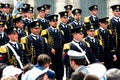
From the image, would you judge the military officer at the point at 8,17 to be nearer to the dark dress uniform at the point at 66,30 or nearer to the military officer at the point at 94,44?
the dark dress uniform at the point at 66,30

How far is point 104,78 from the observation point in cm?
562

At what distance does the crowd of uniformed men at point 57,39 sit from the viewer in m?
11.1

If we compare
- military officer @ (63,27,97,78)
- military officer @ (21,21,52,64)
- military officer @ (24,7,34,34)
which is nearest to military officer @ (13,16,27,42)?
military officer @ (24,7,34,34)

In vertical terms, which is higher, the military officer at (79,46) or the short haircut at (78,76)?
the short haircut at (78,76)

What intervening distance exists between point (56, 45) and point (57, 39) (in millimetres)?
173

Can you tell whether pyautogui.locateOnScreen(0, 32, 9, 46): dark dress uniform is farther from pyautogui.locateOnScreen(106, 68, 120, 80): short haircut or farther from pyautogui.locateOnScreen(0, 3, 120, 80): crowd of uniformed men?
pyautogui.locateOnScreen(106, 68, 120, 80): short haircut

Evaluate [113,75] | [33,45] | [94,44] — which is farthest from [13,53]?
[113,75]

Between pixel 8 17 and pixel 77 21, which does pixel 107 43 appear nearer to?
pixel 77 21

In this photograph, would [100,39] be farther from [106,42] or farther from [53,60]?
[53,60]

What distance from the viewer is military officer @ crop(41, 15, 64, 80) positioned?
518 inches

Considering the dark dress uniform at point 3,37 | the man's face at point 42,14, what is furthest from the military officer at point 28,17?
the dark dress uniform at point 3,37

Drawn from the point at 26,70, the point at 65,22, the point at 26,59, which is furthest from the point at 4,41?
the point at 26,70

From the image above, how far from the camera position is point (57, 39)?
1331cm

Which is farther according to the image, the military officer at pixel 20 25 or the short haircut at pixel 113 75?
the military officer at pixel 20 25
